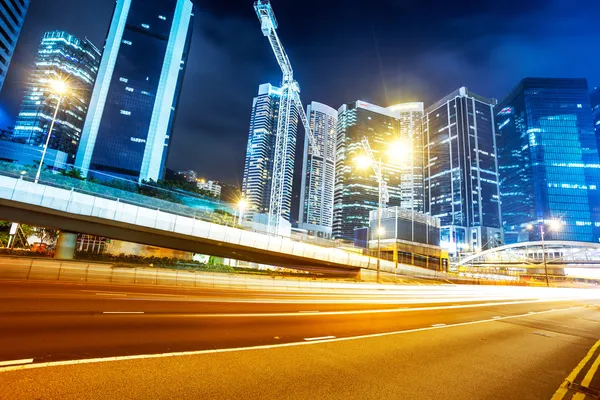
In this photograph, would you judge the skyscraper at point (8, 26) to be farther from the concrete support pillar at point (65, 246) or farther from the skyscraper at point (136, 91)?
the concrete support pillar at point (65, 246)

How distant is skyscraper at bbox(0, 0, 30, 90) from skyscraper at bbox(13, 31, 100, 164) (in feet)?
167

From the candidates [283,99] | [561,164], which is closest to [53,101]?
[283,99]

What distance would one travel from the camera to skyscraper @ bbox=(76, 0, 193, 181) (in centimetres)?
12606

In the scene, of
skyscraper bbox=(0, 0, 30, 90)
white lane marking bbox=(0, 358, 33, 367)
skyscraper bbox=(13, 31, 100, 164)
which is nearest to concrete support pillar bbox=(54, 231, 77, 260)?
white lane marking bbox=(0, 358, 33, 367)

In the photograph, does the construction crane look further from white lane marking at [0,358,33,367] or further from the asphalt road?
white lane marking at [0,358,33,367]

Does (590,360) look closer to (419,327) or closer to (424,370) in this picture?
(419,327)

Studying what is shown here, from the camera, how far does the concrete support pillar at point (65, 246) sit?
3017 cm

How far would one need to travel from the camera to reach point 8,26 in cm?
10162

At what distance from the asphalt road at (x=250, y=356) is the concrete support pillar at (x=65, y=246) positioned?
23.8 meters

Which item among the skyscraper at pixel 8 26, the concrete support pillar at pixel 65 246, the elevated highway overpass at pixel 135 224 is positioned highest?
the skyscraper at pixel 8 26

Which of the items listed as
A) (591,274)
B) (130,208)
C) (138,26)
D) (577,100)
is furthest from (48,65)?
(577,100)

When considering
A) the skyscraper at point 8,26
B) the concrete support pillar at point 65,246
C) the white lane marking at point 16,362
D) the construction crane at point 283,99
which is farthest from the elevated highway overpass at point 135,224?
the skyscraper at point 8,26

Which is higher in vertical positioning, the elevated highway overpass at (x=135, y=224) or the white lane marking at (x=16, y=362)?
the elevated highway overpass at (x=135, y=224)

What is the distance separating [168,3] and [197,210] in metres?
172
